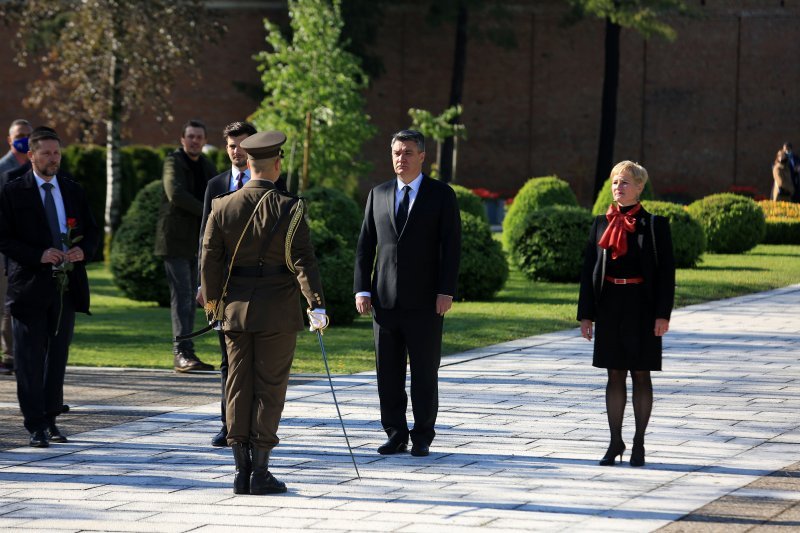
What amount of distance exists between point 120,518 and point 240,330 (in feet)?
3.46

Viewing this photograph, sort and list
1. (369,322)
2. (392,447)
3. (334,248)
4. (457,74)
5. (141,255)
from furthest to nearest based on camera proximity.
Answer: (457,74) → (141,255) → (369,322) → (334,248) → (392,447)

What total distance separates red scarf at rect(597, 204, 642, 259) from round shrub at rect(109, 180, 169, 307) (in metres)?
9.12

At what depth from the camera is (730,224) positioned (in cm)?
2325

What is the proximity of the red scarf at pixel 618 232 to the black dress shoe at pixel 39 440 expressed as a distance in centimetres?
320

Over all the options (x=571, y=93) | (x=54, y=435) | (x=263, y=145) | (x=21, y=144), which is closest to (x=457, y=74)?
(x=571, y=93)

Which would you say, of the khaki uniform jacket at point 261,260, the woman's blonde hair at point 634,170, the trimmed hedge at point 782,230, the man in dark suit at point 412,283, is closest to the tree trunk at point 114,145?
the trimmed hedge at point 782,230

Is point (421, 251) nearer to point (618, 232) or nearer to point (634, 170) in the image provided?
point (618, 232)

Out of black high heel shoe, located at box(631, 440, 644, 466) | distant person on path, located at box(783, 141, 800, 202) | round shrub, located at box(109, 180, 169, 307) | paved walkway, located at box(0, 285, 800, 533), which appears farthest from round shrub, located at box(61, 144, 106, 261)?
black high heel shoe, located at box(631, 440, 644, 466)

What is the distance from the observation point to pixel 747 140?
128ft

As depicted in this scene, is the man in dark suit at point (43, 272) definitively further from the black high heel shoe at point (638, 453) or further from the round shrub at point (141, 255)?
the round shrub at point (141, 255)

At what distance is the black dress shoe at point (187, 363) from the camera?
1044 cm

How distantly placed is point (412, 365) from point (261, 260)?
1.34 meters

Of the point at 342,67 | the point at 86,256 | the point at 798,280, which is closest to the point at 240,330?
the point at 86,256

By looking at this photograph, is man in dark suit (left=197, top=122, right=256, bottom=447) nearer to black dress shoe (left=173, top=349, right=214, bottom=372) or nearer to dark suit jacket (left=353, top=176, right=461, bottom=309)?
dark suit jacket (left=353, top=176, right=461, bottom=309)
